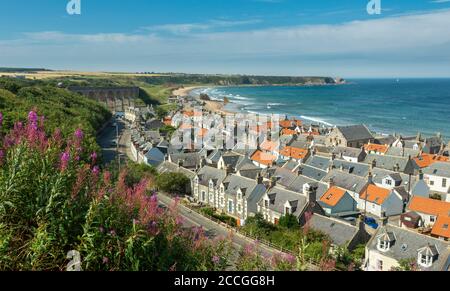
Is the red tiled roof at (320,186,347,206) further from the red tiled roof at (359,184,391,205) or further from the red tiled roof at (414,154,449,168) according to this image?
the red tiled roof at (414,154,449,168)

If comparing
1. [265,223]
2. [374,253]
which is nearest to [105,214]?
[374,253]

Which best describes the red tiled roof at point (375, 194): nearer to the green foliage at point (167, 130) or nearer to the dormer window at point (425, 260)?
the dormer window at point (425, 260)

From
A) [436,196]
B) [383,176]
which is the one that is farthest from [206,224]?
[436,196]

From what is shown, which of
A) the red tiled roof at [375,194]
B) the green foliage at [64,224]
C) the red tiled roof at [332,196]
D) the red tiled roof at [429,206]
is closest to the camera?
the green foliage at [64,224]

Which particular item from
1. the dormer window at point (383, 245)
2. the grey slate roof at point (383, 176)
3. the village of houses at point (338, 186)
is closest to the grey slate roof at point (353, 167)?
the village of houses at point (338, 186)

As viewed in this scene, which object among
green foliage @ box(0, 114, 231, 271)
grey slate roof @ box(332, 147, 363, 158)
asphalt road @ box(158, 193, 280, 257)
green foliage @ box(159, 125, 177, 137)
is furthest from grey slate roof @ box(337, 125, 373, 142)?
green foliage @ box(0, 114, 231, 271)

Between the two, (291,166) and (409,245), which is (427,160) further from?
(409,245)
